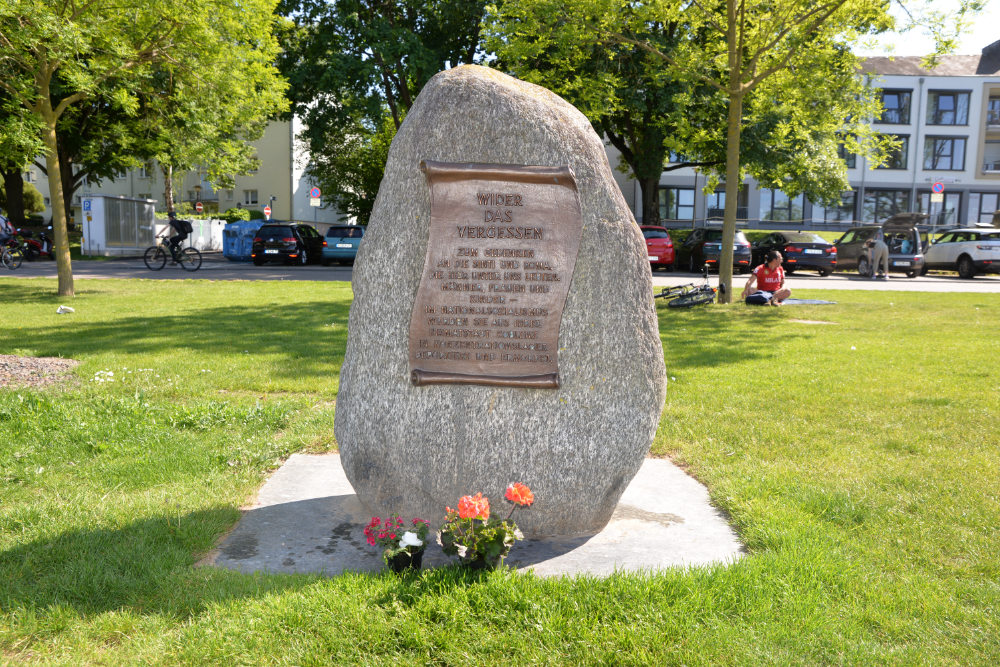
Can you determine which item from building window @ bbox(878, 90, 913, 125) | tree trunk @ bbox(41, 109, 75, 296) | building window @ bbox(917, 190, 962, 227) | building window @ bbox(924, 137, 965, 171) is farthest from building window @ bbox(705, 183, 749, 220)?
A: tree trunk @ bbox(41, 109, 75, 296)

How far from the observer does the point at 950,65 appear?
5147 cm

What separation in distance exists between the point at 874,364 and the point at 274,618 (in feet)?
25.3

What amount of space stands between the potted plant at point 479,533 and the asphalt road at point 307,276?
16774 millimetres

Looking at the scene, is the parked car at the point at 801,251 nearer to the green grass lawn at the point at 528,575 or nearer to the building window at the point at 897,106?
the green grass lawn at the point at 528,575

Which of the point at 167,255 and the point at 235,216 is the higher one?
the point at 235,216

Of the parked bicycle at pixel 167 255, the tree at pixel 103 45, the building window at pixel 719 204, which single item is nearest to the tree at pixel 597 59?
the tree at pixel 103 45

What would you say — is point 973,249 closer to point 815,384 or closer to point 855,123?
point 855,123

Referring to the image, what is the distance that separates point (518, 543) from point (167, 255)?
21310 mm

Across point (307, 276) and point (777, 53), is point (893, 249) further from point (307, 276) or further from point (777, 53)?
point (307, 276)

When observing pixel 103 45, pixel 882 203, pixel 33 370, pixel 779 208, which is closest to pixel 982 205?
pixel 882 203

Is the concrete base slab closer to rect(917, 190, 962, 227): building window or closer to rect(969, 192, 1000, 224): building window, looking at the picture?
rect(917, 190, 962, 227): building window

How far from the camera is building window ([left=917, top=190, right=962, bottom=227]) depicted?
4897 cm

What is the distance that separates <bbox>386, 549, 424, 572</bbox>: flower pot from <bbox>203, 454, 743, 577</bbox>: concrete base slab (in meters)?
0.21

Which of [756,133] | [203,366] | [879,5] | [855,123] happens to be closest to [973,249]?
[756,133]
